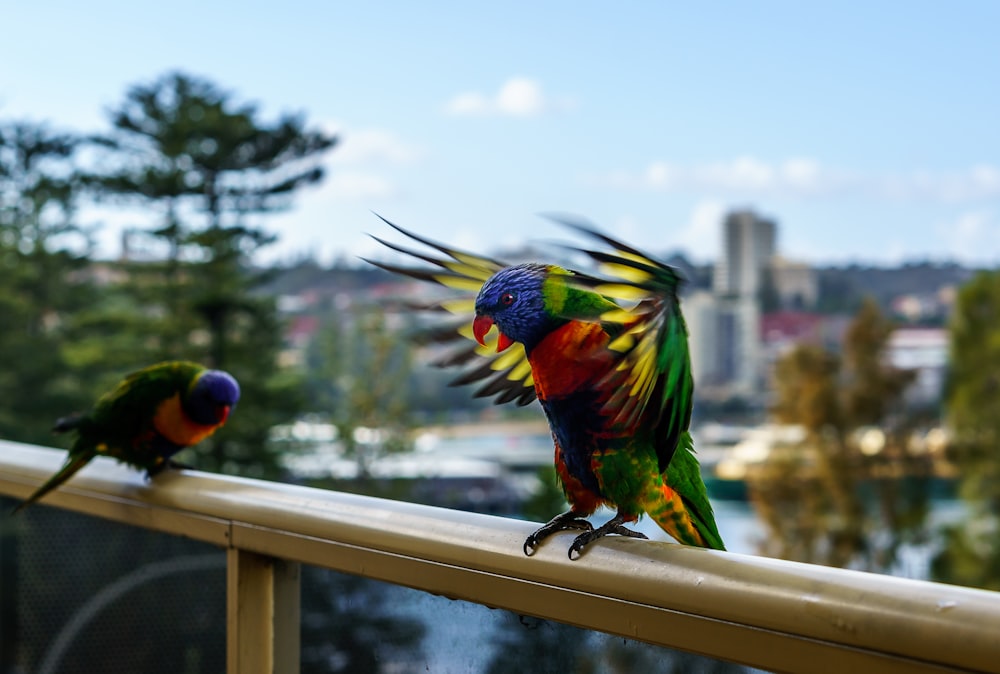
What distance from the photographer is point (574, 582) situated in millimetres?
607

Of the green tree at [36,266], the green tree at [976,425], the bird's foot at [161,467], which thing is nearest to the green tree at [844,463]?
the green tree at [976,425]

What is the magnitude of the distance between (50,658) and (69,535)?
175mm

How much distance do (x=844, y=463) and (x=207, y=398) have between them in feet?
30.0

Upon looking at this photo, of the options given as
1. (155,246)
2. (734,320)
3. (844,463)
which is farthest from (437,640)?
(844,463)

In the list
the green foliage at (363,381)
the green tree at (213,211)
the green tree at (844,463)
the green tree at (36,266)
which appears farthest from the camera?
the green tree at (844,463)

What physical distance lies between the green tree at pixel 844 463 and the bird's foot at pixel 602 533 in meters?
9.00

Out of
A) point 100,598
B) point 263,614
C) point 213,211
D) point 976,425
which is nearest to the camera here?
point 263,614

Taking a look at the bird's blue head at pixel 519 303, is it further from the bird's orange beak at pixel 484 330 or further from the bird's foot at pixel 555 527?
the bird's foot at pixel 555 527

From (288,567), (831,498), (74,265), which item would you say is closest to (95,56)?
(74,265)

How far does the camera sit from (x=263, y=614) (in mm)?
833

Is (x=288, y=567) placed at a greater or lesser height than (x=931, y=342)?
greater

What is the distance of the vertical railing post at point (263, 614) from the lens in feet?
2.74

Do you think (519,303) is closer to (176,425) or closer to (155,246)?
(176,425)

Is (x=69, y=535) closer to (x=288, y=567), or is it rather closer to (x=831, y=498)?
(x=288, y=567)
